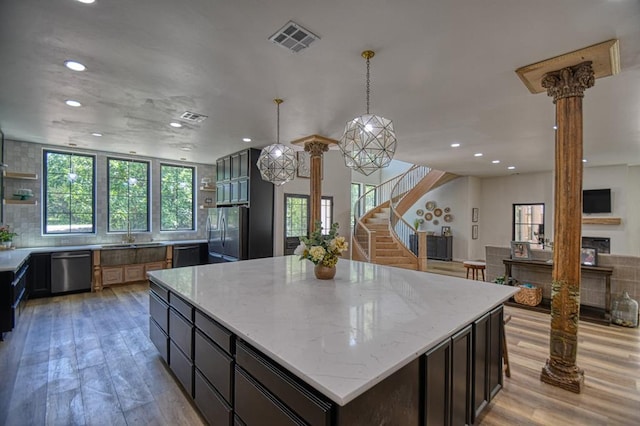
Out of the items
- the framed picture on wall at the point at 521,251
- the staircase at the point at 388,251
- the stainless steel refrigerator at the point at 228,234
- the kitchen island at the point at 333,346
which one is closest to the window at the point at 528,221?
the staircase at the point at 388,251

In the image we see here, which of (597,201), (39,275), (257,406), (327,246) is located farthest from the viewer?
(597,201)

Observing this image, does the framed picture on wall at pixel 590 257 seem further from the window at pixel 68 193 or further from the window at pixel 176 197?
the window at pixel 68 193

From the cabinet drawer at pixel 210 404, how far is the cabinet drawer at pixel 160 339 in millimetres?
704

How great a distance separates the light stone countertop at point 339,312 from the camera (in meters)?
1.25

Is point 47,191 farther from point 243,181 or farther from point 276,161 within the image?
point 276,161

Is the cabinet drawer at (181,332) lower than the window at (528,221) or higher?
lower

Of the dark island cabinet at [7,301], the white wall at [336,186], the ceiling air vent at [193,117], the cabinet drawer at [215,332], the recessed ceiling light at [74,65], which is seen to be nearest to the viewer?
the cabinet drawer at [215,332]

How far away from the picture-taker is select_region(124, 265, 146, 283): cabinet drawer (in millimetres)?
6387

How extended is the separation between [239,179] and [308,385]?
18.1 ft

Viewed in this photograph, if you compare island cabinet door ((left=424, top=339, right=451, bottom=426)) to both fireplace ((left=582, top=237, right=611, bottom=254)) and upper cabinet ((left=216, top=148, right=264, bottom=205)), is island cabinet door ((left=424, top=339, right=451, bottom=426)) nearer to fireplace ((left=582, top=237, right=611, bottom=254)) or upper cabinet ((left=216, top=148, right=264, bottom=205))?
upper cabinet ((left=216, top=148, right=264, bottom=205))

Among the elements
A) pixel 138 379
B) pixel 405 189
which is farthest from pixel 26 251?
pixel 405 189

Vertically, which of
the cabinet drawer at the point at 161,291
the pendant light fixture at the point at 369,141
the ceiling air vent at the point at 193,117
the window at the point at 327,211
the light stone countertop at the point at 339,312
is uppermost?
the ceiling air vent at the point at 193,117

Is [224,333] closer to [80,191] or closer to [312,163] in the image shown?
[312,163]

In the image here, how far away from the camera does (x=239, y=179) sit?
6.32m
